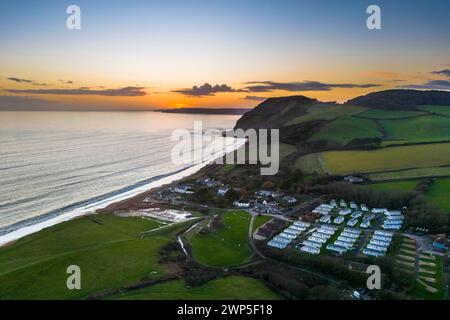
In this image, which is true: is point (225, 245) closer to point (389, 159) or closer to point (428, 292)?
point (428, 292)

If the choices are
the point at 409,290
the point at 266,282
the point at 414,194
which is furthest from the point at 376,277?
the point at 414,194

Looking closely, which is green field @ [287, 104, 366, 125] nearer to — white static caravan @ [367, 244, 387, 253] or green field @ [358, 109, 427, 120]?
green field @ [358, 109, 427, 120]

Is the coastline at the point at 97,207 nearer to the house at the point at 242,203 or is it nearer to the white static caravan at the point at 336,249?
Result: the house at the point at 242,203

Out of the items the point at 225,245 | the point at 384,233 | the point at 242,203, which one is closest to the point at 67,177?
the point at 242,203

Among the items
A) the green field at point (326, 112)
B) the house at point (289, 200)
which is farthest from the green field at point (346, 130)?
the house at point (289, 200)

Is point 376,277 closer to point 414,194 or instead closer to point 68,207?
point 414,194

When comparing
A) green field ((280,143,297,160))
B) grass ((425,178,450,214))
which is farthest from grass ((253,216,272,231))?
green field ((280,143,297,160))
